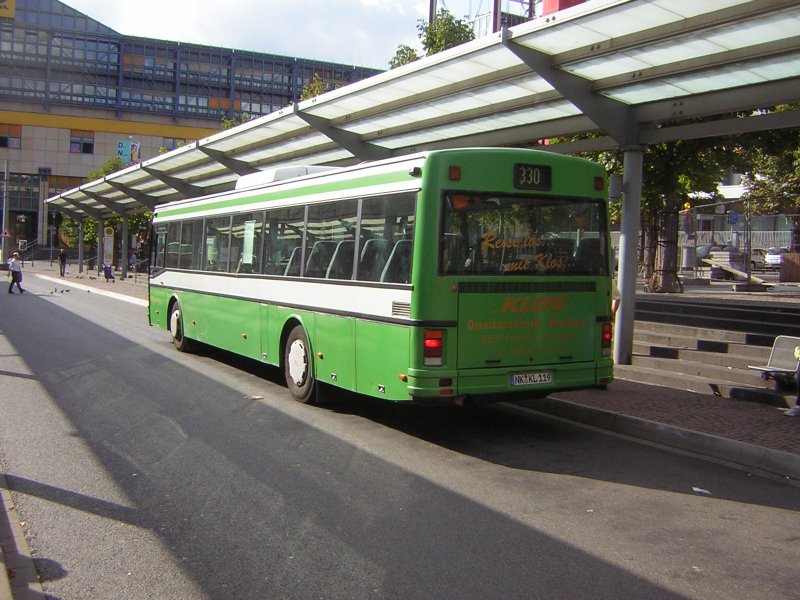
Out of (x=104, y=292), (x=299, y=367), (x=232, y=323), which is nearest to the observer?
(x=299, y=367)

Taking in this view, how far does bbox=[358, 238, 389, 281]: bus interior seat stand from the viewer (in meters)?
→ 8.20

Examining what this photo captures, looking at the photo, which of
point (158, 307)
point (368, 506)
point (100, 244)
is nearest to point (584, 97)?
point (368, 506)

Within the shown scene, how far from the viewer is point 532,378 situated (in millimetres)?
7988

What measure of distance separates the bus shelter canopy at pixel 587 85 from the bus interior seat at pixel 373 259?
3.36 meters

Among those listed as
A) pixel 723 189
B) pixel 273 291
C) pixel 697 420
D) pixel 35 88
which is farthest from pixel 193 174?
pixel 35 88

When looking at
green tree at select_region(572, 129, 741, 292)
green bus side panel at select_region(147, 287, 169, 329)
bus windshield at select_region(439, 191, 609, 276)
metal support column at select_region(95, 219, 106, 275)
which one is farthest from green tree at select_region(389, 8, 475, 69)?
metal support column at select_region(95, 219, 106, 275)

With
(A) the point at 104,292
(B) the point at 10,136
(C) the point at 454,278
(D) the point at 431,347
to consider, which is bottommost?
(A) the point at 104,292

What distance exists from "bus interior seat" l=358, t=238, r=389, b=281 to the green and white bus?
0.07 ft

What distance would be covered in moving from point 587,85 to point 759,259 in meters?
27.1

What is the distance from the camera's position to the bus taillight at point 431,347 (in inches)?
295

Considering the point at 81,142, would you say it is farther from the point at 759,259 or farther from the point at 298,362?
the point at 298,362

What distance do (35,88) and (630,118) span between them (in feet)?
251

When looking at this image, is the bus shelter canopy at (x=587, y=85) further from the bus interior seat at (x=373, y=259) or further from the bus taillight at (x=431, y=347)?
the bus taillight at (x=431, y=347)

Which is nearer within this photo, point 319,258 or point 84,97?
point 319,258
